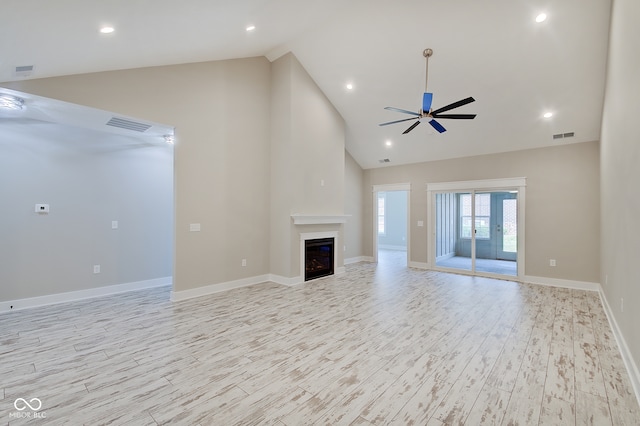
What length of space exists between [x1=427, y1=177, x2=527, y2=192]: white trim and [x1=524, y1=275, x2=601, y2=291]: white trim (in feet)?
6.52

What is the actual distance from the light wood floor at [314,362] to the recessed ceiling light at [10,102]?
259 cm

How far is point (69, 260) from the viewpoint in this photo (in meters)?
4.32

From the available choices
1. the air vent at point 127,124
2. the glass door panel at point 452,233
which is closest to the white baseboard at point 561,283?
the glass door panel at point 452,233

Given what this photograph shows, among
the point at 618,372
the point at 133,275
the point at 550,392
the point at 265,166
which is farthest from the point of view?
the point at 265,166

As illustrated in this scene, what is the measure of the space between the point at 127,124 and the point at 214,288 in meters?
2.90

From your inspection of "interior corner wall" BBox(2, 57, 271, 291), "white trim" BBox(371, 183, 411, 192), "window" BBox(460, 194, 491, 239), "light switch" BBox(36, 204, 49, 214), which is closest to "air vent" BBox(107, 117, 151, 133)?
"interior corner wall" BBox(2, 57, 271, 291)

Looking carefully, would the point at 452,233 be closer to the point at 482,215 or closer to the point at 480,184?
the point at 482,215

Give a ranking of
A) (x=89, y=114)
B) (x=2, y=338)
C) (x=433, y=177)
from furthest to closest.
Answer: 1. (x=433, y=177)
2. (x=89, y=114)
3. (x=2, y=338)

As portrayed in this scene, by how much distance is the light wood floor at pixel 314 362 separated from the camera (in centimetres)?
195

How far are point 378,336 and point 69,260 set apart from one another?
4.68 m

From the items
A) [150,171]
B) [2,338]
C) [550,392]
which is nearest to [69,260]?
[2,338]

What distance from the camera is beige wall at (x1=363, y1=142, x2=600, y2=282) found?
5328 mm

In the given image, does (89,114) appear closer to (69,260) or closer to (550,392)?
(69,260)

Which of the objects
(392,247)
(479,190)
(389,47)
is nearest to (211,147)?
(389,47)
